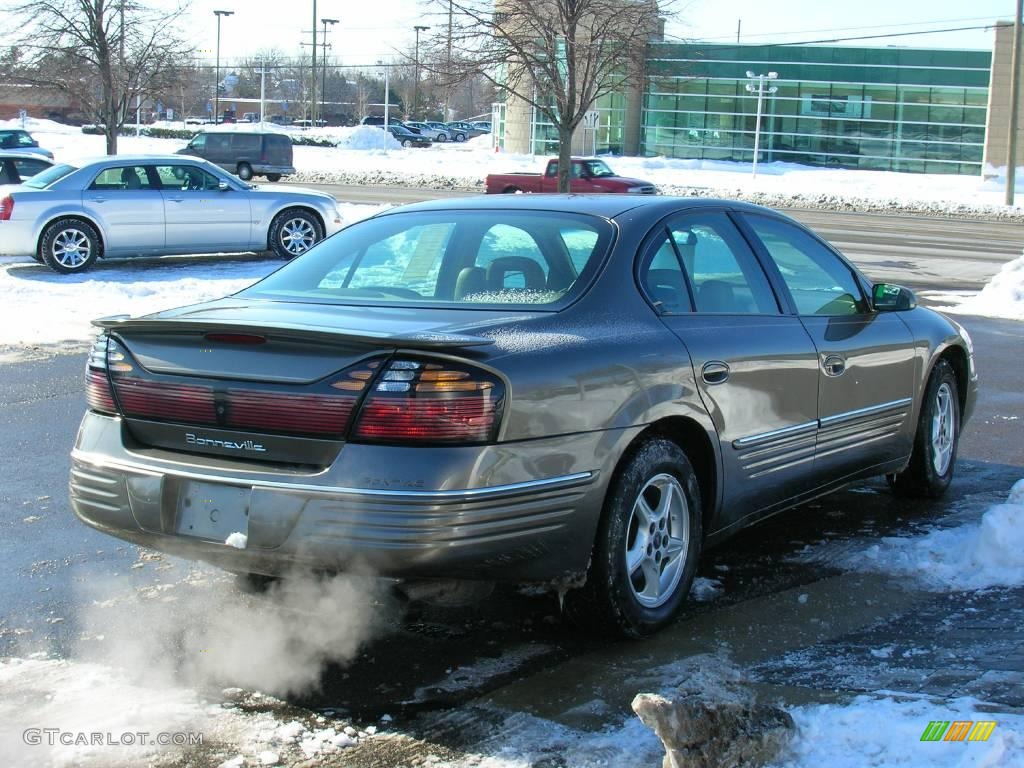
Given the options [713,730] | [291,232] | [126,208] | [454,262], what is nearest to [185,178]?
[126,208]

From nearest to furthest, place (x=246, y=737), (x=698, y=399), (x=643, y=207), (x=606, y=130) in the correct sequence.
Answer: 1. (x=246, y=737)
2. (x=698, y=399)
3. (x=643, y=207)
4. (x=606, y=130)

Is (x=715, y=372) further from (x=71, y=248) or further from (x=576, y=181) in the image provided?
(x=576, y=181)

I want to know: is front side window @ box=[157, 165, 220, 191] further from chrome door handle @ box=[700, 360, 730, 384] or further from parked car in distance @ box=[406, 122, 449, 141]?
parked car in distance @ box=[406, 122, 449, 141]

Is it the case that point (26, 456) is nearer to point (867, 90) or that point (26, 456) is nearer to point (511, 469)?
point (511, 469)

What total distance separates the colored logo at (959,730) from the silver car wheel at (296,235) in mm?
14551

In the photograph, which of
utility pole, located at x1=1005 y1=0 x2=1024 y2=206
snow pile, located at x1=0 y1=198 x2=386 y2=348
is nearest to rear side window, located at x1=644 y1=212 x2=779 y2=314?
snow pile, located at x1=0 y1=198 x2=386 y2=348

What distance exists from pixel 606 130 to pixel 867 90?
13.0 m

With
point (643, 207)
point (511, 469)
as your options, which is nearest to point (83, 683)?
point (511, 469)

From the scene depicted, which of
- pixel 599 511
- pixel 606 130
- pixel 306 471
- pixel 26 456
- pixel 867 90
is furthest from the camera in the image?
pixel 606 130

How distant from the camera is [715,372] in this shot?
4.41 meters

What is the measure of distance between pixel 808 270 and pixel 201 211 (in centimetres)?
1215

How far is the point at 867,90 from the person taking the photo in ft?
172

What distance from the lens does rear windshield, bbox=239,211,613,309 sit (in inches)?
171

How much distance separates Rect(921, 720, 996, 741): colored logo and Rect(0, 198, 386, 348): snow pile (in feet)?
28.6
